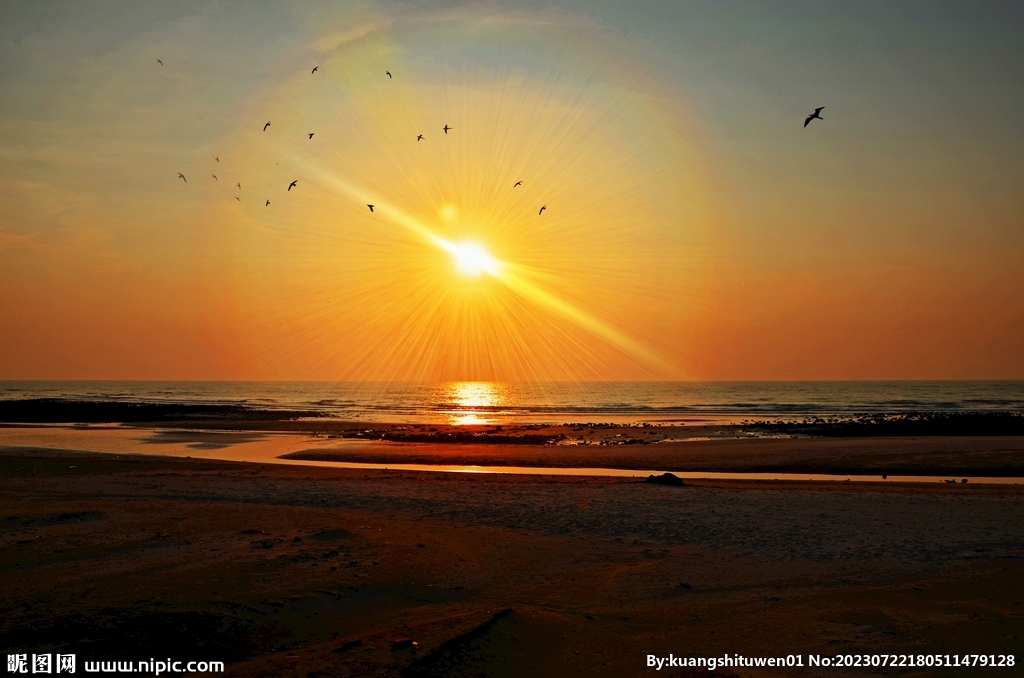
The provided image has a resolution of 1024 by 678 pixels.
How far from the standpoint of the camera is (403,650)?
859 cm

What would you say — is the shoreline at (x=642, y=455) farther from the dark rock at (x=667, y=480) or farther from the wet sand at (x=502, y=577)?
the wet sand at (x=502, y=577)

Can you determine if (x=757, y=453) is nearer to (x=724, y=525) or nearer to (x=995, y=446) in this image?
(x=995, y=446)

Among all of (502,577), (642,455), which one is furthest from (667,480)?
(642,455)

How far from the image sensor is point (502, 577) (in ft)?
40.8

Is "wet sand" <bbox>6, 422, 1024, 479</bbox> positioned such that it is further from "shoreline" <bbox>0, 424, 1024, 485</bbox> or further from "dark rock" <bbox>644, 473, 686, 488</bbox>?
"dark rock" <bbox>644, 473, 686, 488</bbox>

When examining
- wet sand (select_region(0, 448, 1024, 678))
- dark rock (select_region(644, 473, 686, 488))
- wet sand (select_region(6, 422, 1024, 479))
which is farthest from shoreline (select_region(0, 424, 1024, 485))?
wet sand (select_region(0, 448, 1024, 678))

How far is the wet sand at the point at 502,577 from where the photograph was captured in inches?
350

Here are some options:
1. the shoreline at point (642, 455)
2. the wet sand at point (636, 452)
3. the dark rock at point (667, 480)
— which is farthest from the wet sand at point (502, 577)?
the wet sand at point (636, 452)

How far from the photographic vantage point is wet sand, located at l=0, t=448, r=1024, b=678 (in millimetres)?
8883

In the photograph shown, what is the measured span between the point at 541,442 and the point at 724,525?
3092 cm

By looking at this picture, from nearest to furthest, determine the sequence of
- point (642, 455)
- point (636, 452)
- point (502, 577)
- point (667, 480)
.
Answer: point (502, 577) < point (667, 480) < point (642, 455) < point (636, 452)

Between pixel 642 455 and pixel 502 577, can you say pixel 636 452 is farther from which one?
pixel 502 577

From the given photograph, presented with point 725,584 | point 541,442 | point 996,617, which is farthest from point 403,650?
point 541,442

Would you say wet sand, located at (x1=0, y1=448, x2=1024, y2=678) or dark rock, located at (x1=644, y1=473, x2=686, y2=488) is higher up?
dark rock, located at (x1=644, y1=473, x2=686, y2=488)
